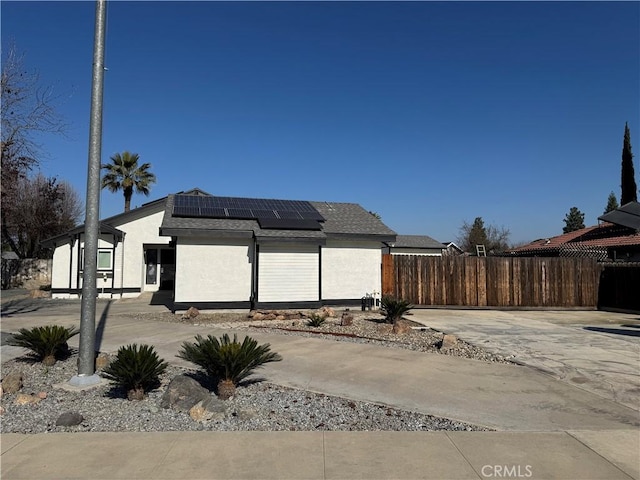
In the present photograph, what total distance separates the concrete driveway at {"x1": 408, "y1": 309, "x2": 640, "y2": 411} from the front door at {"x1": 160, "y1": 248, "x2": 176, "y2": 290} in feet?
47.4

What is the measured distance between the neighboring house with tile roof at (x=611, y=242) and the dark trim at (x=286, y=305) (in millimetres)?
17110

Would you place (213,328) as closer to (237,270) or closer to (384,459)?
(237,270)

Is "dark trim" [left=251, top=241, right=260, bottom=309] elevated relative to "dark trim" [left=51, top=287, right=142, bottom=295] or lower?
elevated

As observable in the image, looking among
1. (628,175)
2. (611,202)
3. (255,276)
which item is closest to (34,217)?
(255,276)

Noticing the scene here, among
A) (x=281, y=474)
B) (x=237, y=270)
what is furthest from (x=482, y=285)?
(x=281, y=474)

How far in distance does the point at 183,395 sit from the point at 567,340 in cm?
980

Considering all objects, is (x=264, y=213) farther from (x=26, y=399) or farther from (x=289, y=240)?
(x=26, y=399)

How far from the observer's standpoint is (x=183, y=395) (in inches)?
220

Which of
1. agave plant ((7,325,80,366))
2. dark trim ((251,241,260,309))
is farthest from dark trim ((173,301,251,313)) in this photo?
agave plant ((7,325,80,366))

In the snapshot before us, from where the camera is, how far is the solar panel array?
16.8m

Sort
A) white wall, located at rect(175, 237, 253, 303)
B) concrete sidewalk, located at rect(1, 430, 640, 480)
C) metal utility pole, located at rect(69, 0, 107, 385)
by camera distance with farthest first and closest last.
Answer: white wall, located at rect(175, 237, 253, 303) < metal utility pole, located at rect(69, 0, 107, 385) < concrete sidewalk, located at rect(1, 430, 640, 480)

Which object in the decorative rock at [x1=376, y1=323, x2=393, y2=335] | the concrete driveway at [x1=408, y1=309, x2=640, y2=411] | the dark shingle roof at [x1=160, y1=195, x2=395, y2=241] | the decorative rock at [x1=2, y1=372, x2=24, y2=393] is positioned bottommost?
the concrete driveway at [x1=408, y1=309, x2=640, y2=411]

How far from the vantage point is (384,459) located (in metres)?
4.17

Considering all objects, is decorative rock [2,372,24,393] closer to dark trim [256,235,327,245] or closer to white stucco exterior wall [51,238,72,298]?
dark trim [256,235,327,245]
